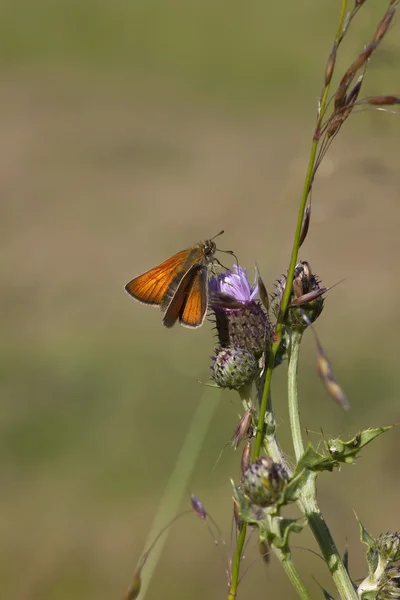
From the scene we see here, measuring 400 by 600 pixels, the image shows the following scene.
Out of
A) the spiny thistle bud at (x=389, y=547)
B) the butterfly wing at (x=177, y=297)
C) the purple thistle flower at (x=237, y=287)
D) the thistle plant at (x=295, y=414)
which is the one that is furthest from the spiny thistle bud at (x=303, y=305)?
the spiny thistle bud at (x=389, y=547)

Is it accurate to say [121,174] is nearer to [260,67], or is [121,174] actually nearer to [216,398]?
[260,67]

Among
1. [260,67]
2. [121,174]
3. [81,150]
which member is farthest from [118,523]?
[260,67]

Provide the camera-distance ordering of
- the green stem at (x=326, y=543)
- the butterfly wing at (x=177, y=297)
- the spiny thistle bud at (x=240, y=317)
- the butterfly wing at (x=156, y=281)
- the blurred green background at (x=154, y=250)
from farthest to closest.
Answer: the blurred green background at (x=154, y=250) < the butterfly wing at (x=156, y=281) < the butterfly wing at (x=177, y=297) < the spiny thistle bud at (x=240, y=317) < the green stem at (x=326, y=543)

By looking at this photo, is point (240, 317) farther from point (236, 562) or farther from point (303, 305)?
point (236, 562)

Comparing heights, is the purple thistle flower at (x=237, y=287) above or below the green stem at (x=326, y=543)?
above

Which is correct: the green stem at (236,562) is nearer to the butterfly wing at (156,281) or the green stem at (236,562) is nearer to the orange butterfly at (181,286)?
the orange butterfly at (181,286)

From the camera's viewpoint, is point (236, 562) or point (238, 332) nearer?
point (236, 562)

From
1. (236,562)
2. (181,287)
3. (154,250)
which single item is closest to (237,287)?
(181,287)
